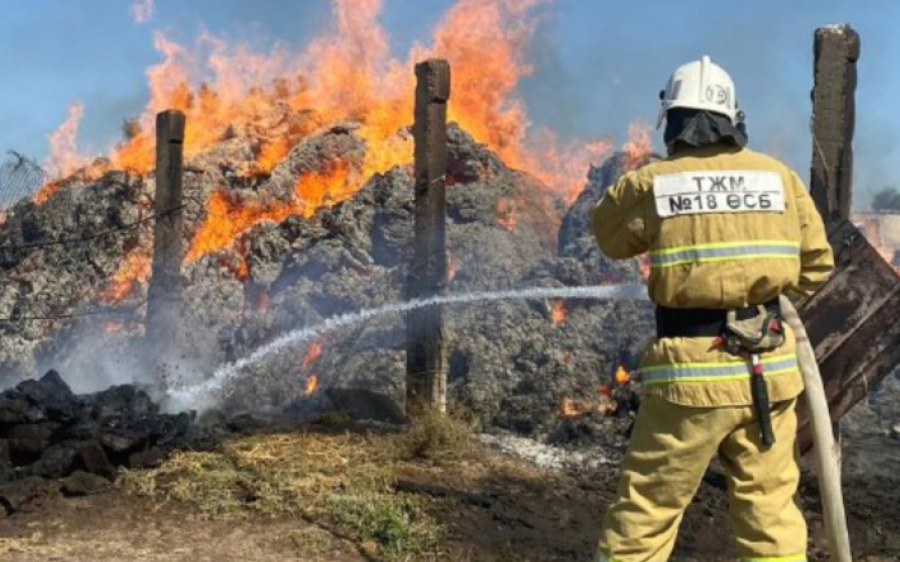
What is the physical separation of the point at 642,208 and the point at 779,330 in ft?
2.28

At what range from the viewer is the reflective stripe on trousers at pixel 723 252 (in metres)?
3.29

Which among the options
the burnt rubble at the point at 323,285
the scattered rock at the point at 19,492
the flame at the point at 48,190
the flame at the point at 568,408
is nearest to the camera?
the scattered rock at the point at 19,492

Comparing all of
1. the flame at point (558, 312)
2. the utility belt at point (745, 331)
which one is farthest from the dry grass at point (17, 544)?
the flame at point (558, 312)

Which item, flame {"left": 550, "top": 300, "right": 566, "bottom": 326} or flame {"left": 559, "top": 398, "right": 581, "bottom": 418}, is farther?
flame {"left": 550, "top": 300, "right": 566, "bottom": 326}

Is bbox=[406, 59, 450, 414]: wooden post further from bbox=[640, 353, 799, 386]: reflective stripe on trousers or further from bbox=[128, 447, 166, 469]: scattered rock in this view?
bbox=[640, 353, 799, 386]: reflective stripe on trousers

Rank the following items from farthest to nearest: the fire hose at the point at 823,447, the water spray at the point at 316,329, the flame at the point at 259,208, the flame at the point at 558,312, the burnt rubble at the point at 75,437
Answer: the flame at the point at 259,208 → the flame at the point at 558,312 → the water spray at the point at 316,329 → the burnt rubble at the point at 75,437 → the fire hose at the point at 823,447

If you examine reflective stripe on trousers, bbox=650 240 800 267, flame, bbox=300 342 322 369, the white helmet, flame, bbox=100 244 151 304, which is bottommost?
flame, bbox=300 342 322 369

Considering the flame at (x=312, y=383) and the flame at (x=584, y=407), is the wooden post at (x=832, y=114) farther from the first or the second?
the flame at (x=312, y=383)

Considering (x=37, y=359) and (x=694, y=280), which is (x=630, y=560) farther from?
(x=37, y=359)

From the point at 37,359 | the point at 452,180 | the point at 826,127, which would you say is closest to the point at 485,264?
the point at 452,180

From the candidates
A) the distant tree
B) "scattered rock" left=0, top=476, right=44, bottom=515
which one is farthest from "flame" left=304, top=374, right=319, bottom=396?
the distant tree

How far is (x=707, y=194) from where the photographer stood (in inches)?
130

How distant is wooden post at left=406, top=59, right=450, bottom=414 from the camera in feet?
26.3

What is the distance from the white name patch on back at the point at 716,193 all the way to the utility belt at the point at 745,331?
38 cm
